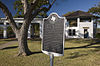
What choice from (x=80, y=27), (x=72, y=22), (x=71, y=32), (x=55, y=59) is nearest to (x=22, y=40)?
(x=55, y=59)

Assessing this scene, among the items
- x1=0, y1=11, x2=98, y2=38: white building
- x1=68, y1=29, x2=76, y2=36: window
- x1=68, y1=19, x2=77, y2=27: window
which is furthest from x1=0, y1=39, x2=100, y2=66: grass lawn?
x1=68, y1=19, x2=77, y2=27: window

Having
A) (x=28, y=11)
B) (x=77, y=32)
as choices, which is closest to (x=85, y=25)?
(x=77, y=32)

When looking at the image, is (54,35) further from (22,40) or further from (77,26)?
(77,26)

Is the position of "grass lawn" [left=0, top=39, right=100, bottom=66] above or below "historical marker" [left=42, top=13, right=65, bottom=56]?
below

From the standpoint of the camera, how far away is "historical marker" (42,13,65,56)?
2.59 m

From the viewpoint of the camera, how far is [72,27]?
972 inches

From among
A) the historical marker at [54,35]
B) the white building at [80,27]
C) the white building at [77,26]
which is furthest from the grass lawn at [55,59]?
the white building at [80,27]

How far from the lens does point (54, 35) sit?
2.75 m

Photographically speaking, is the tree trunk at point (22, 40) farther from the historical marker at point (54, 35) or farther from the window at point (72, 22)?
the window at point (72, 22)

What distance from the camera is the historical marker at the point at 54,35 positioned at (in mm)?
2592

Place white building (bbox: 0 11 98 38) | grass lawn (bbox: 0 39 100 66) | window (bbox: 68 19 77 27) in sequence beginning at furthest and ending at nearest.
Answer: window (bbox: 68 19 77 27) < white building (bbox: 0 11 98 38) < grass lawn (bbox: 0 39 100 66)

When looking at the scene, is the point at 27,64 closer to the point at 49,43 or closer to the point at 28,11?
the point at 49,43

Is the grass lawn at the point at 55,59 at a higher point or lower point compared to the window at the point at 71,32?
lower

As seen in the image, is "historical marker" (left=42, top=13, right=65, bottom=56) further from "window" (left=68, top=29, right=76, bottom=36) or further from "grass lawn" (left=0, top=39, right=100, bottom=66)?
"window" (left=68, top=29, right=76, bottom=36)
